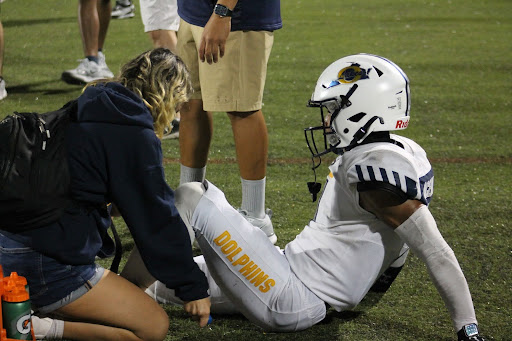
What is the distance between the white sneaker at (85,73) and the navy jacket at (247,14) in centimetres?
305

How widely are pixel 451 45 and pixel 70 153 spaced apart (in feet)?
23.0

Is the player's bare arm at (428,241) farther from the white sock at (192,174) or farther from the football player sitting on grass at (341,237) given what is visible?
the white sock at (192,174)

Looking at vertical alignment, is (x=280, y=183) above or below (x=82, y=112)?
below

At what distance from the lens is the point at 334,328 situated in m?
2.89

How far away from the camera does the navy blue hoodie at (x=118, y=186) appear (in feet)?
7.49

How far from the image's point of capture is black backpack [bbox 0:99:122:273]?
7.34 ft

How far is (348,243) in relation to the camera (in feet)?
8.99

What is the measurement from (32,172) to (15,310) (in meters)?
0.37

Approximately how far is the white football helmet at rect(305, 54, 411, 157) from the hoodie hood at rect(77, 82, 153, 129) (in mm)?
687

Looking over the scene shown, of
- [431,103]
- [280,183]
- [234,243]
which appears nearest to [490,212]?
[280,183]

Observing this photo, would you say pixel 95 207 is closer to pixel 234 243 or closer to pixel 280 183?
pixel 234 243

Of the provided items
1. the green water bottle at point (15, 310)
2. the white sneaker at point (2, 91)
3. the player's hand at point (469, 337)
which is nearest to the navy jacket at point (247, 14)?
the player's hand at point (469, 337)

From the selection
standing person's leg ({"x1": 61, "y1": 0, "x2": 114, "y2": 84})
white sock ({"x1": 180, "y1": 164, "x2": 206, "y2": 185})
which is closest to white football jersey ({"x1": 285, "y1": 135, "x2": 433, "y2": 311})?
white sock ({"x1": 180, "y1": 164, "x2": 206, "y2": 185})

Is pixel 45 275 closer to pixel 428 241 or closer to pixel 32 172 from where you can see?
pixel 32 172
